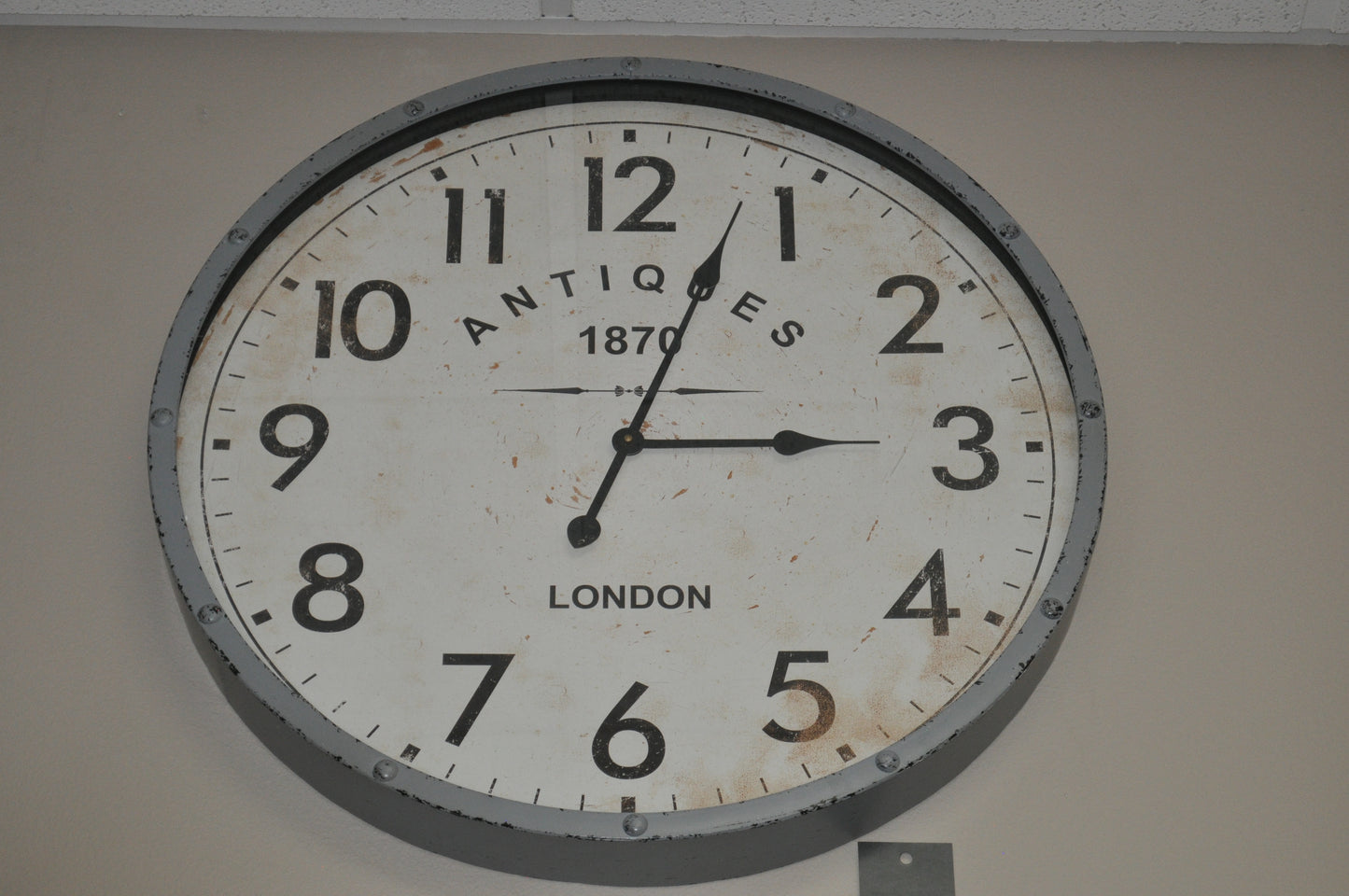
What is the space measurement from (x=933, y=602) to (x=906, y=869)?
0.24 metres

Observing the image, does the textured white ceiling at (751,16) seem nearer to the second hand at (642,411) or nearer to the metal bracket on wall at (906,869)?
the second hand at (642,411)

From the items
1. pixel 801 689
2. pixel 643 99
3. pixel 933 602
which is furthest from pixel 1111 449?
pixel 643 99

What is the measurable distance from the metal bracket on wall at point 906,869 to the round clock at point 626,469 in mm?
33

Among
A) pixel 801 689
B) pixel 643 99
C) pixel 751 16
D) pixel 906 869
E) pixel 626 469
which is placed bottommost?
pixel 906 869

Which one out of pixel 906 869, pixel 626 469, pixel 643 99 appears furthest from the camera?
pixel 643 99

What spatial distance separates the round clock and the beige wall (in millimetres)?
78

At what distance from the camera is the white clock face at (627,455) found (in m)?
1.27

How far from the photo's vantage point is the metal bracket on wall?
49.8 inches

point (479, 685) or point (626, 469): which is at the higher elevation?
point (626, 469)

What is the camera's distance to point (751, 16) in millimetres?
1644

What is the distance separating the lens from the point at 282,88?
5.29ft

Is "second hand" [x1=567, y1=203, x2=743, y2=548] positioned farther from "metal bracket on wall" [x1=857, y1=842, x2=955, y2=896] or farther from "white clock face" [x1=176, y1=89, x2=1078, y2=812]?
"metal bracket on wall" [x1=857, y1=842, x2=955, y2=896]

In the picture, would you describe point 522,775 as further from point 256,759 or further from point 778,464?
point 778,464

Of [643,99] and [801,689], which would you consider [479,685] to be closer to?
[801,689]
